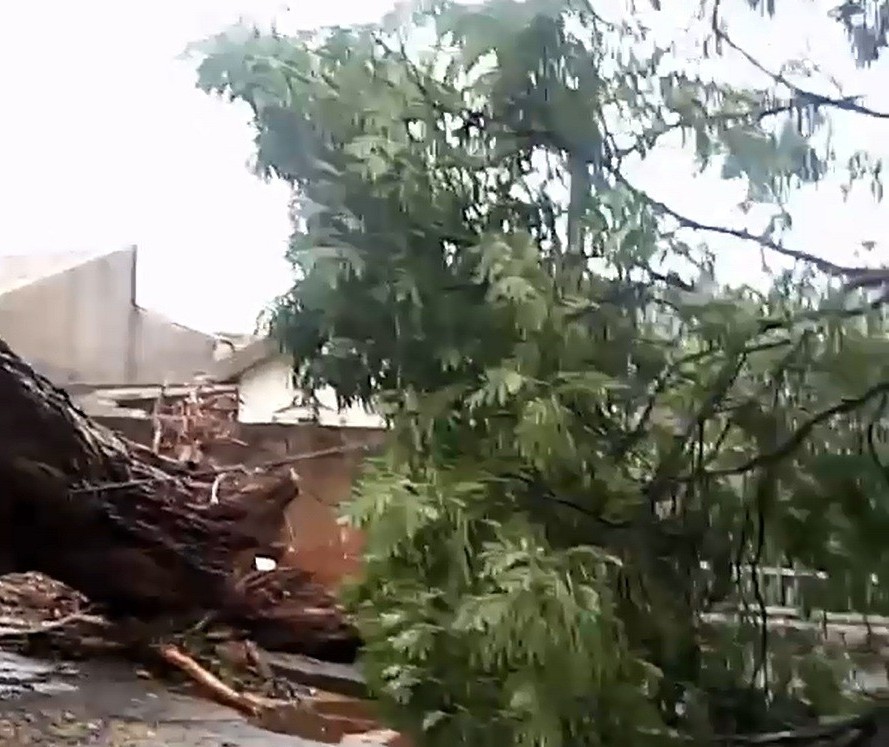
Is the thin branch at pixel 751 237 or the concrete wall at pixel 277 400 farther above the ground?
A: the thin branch at pixel 751 237

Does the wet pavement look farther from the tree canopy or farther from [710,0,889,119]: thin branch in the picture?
[710,0,889,119]: thin branch

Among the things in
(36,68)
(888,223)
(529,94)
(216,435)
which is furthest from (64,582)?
(888,223)

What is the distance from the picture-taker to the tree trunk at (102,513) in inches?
47.5

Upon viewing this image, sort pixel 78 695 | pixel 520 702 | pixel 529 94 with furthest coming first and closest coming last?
1. pixel 78 695
2. pixel 529 94
3. pixel 520 702

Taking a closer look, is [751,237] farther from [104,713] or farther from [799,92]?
[104,713]

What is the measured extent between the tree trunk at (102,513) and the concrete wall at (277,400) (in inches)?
4.0

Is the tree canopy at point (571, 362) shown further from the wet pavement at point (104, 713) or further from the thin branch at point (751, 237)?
the wet pavement at point (104, 713)

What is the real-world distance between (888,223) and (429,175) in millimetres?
366

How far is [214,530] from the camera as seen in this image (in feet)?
3.98

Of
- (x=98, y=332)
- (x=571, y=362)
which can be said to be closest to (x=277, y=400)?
(x=98, y=332)

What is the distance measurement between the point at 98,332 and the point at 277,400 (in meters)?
0.19

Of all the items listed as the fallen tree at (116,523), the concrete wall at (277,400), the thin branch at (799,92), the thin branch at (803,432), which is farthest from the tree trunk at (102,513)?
the thin branch at (799,92)

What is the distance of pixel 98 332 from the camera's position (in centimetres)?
121

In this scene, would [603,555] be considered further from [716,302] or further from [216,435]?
[216,435]
